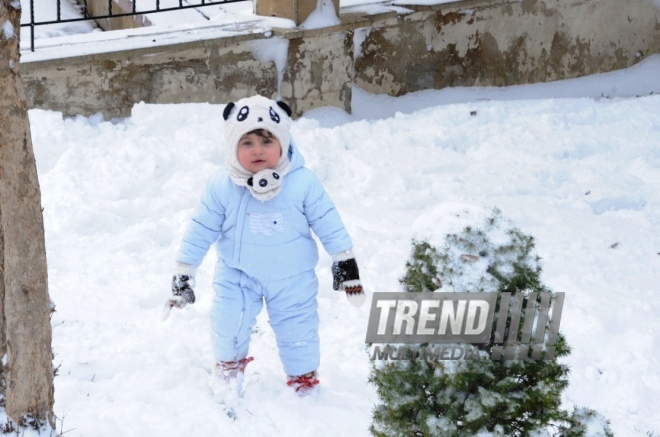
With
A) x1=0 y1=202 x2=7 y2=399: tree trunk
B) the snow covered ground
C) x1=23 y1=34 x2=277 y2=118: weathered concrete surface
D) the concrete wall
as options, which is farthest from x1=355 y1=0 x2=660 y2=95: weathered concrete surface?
x1=0 y1=202 x2=7 y2=399: tree trunk

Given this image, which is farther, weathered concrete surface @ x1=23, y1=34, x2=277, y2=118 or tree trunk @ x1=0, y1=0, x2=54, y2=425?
weathered concrete surface @ x1=23, y1=34, x2=277, y2=118

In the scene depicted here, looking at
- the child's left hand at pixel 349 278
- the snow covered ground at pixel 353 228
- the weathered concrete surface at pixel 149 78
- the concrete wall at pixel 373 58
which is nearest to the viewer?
the child's left hand at pixel 349 278

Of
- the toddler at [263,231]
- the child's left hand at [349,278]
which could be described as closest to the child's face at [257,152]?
the toddler at [263,231]

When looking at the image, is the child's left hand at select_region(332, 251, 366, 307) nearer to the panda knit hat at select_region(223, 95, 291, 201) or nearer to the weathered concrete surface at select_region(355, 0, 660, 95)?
the panda knit hat at select_region(223, 95, 291, 201)

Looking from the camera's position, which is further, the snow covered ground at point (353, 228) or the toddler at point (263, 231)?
the snow covered ground at point (353, 228)

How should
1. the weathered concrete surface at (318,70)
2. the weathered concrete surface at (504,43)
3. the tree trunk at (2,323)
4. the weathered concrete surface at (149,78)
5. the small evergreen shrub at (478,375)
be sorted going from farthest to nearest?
the weathered concrete surface at (504,43), the weathered concrete surface at (318,70), the weathered concrete surface at (149,78), the tree trunk at (2,323), the small evergreen shrub at (478,375)

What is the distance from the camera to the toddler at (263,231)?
3879 mm

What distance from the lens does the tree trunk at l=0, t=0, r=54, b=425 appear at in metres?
3.02

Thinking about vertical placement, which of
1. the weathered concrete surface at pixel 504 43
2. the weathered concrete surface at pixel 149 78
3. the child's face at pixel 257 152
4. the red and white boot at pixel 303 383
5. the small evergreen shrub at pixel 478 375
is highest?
the weathered concrete surface at pixel 504 43

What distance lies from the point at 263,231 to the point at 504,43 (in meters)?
4.63

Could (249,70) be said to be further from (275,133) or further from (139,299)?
(275,133)

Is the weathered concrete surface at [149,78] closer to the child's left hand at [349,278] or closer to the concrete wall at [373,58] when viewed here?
the concrete wall at [373,58]

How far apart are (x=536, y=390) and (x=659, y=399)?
5.43ft

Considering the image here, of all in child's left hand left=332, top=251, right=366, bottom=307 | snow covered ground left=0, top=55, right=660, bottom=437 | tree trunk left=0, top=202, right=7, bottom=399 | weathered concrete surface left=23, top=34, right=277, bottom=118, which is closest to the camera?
tree trunk left=0, top=202, right=7, bottom=399
